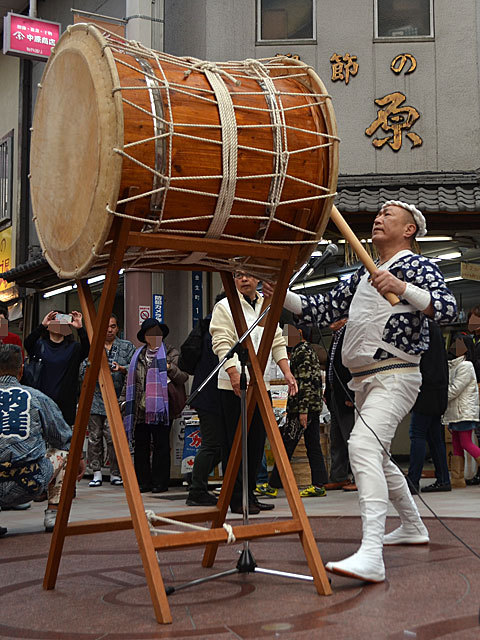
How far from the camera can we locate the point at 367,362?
398 cm

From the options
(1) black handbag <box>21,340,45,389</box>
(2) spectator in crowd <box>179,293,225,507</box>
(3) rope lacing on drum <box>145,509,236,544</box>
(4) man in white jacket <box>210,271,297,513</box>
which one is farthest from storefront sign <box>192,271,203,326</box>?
(3) rope lacing on drum <box>145,509,236,544</box>

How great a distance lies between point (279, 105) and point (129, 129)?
2.34 feet

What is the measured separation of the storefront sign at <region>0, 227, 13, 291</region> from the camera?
16.0 meters

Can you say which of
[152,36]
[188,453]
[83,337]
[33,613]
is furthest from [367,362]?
[152,36]

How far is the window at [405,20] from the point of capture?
36.1 ft

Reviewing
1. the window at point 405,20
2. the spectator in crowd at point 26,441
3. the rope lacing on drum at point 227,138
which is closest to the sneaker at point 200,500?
the spectator in crowd at point 26,441

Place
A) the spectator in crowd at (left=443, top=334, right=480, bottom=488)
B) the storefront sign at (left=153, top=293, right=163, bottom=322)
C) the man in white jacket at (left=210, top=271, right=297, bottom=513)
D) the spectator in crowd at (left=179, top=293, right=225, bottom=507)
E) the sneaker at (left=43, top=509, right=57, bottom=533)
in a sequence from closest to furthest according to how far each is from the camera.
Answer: the sneaker at (left=43, top=509, right=57, bottom=533) < the man in white jacket at (left=210, top=271, right=297, bottom=513) < the spectator in crowd at (left=179, top=293, right=225, bottom=507) < the spectator in crowd at (left=443, top=334, right=480, bottom=488) < the storefront sign at (left=153, top=293, right=163, bottom=322)

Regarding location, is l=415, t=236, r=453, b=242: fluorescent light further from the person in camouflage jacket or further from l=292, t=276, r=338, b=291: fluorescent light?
the person in camouflage jacket

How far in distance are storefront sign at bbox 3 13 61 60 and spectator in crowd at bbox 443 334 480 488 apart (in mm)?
6963

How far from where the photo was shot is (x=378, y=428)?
3777mm

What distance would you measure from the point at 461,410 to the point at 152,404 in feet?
10.1

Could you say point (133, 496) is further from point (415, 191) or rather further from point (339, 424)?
point (415, 191)

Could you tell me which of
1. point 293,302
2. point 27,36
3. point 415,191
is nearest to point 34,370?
point 293,302

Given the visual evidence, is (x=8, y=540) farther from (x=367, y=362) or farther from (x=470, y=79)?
(x=470, y=79)
